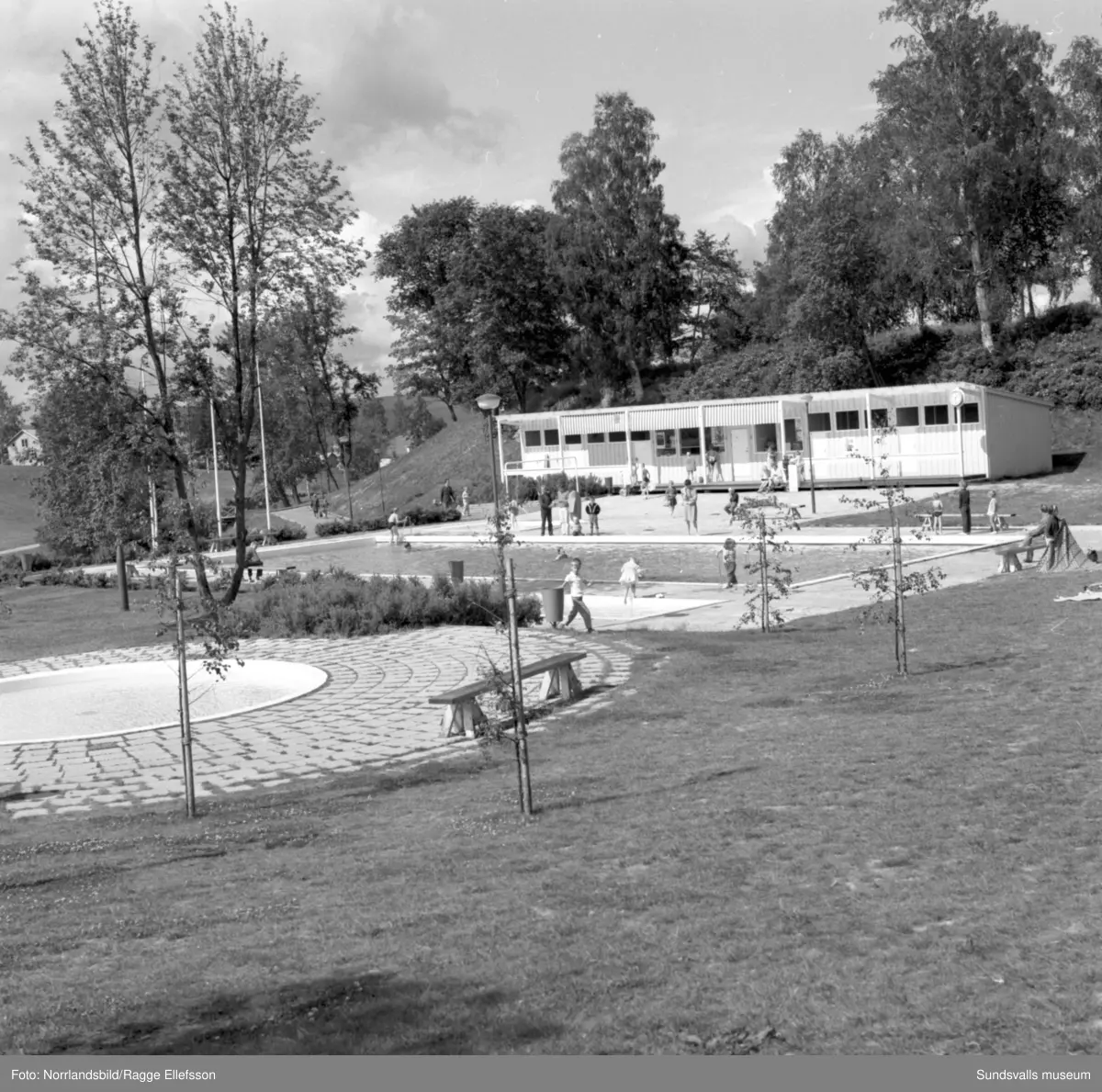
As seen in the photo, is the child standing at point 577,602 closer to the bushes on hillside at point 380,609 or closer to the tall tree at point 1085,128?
the bushes on hillside at point 380,609

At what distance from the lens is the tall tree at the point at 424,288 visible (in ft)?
244

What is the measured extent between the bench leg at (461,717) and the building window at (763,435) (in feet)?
114

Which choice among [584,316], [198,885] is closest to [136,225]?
[198,885]

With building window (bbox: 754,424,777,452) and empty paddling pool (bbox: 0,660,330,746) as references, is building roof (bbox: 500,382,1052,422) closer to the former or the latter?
building window (bbox: 754,424,777,452)

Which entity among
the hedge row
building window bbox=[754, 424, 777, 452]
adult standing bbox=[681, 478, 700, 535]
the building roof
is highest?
the building roof

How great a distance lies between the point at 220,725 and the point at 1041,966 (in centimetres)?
1010

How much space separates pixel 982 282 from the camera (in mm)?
49188

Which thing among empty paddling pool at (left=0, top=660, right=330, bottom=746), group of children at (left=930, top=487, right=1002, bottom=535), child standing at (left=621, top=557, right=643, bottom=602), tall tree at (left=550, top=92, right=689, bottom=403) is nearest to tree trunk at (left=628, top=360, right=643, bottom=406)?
tall tree at (left=550, top=92, right=689, bottom=403)

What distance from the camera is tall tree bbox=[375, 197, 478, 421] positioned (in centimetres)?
7450

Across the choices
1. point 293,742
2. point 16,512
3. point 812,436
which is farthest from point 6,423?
point 293,742

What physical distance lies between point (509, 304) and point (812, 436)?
2819 cm

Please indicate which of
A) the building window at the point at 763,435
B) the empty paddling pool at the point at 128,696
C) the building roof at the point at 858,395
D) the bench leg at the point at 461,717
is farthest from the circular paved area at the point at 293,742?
the building window at the point at 763,435

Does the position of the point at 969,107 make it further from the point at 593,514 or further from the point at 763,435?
the point at 593,514

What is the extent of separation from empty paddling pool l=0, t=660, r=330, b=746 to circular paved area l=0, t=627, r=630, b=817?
1.43 ft
